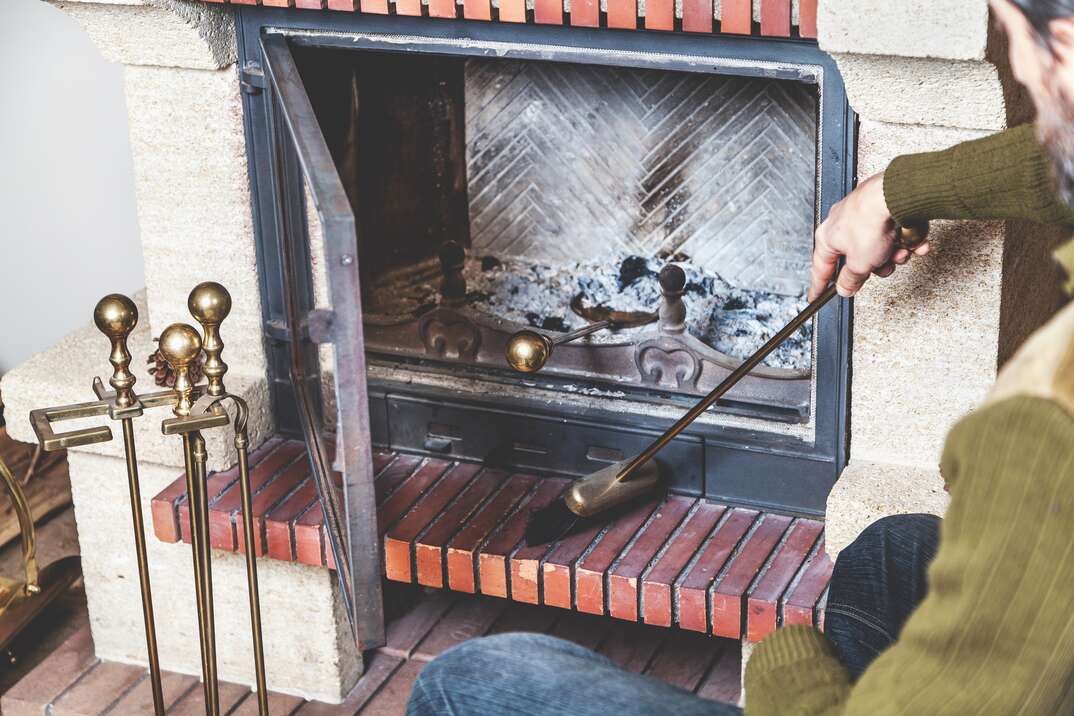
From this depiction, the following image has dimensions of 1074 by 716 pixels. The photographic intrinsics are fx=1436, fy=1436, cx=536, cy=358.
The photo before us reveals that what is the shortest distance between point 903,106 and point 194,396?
86 centimetres

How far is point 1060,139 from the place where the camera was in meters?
0.93

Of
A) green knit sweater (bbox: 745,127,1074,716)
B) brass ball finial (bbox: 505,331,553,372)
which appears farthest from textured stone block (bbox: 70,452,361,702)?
green knit sweater (bbox: 745,127,1074,716)

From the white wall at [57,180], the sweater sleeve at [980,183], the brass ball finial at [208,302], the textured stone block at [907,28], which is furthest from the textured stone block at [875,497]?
the white wall at [57,180]

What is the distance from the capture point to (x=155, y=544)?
2.21 m

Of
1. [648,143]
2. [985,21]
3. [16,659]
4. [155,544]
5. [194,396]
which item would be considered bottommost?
[16,659]

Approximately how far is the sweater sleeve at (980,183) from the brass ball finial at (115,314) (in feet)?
2.74

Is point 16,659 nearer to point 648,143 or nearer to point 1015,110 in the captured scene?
point 648,143

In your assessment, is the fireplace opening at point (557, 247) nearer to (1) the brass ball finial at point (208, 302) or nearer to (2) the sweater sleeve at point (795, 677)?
(1) the brass ball finial at point (208, 302)

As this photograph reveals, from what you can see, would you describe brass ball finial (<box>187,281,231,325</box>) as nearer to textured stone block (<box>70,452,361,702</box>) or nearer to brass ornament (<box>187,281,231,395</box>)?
brass ornament (<box>187,281,231,395</box>)

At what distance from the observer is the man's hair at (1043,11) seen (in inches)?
34.0

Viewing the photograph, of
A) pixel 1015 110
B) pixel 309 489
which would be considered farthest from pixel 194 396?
pixel 1015 110

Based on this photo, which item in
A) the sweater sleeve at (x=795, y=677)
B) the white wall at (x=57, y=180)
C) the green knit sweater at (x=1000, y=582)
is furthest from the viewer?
the white wall at (x=57, y=180)

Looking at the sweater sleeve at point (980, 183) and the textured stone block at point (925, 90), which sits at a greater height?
the textured stone block at point (925, 90)

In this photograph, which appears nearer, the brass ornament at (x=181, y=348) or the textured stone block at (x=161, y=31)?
the brass ornament at (x=181, y=348)
